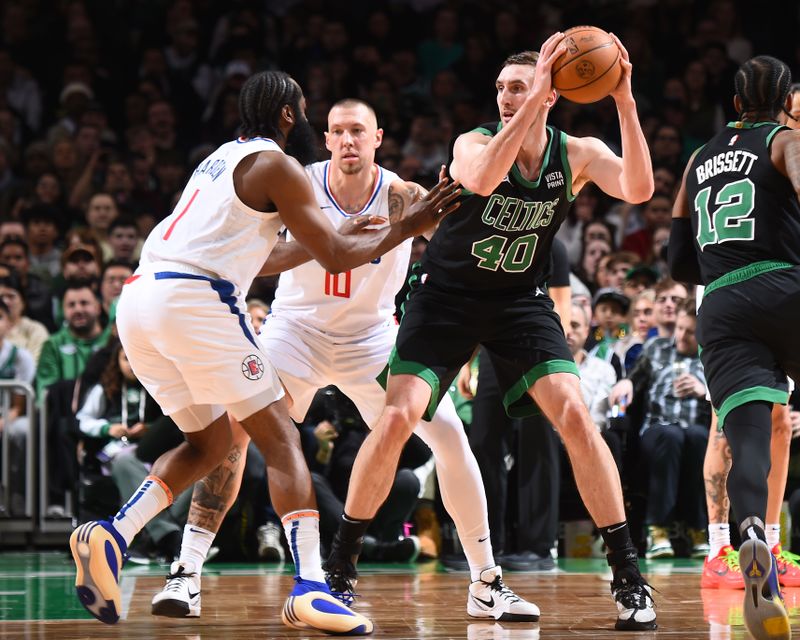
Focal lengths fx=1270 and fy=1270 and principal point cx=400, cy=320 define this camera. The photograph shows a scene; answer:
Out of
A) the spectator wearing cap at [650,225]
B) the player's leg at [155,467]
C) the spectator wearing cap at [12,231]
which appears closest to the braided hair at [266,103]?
the player's leg at [155,467]

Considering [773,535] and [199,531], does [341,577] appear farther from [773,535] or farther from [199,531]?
[773,535]

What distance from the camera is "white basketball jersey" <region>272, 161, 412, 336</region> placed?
583 cm

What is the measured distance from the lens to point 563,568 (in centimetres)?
752

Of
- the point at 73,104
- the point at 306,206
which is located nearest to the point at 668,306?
the point at 306,206

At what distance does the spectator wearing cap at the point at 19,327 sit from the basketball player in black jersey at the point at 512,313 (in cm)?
496

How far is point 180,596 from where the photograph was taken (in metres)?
5.23

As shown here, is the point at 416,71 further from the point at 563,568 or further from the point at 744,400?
the point at 744,400

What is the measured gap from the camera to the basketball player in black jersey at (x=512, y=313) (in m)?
4.96

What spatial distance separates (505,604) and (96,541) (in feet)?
5.46

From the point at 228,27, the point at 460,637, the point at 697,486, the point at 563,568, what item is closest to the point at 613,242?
the point at 697,486

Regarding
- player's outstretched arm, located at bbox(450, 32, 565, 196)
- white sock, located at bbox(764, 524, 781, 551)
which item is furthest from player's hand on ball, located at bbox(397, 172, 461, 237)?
white sock, located at bbox(764, 524, 781, 551)

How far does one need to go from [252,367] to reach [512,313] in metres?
1.11

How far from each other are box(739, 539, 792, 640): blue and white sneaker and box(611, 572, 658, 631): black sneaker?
0.57 meters

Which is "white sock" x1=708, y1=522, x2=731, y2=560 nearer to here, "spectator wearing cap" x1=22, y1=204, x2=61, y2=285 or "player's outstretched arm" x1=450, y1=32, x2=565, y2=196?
"player's outstretched arm" x1=450, y1=32, x2=565, y2=196
